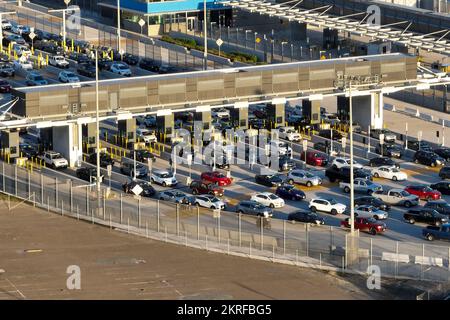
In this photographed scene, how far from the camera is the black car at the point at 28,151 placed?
80125 mm

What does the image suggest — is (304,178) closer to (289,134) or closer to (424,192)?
(424,192)

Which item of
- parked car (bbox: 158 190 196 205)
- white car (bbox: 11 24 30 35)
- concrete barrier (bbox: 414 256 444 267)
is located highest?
concrete barrier (bbox: 414 256 444 267)

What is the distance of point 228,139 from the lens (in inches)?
3324

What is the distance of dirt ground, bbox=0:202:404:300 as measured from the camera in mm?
58656

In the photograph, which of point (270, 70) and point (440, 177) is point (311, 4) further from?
point (440, 177)

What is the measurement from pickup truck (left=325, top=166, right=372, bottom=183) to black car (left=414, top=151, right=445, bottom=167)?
4.32 metres

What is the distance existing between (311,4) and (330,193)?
4198cm

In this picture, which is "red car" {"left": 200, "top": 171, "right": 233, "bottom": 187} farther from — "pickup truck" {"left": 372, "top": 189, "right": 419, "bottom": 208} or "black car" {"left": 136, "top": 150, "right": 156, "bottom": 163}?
"pickup truck" {"left": 372, "top": 189, "right": 419, "bottom": 208}

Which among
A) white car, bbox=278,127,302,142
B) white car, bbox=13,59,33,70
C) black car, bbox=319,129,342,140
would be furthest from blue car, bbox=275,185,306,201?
white car, bbox=13,59,33,70

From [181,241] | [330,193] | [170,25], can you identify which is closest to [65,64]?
[170,25]

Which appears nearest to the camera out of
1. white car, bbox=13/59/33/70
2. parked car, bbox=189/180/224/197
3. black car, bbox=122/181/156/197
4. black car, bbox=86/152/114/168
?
black car, bbox=122/181/156/197

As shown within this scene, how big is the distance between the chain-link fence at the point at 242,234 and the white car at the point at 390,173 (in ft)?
35.7

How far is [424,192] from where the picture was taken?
74188 millimetres
